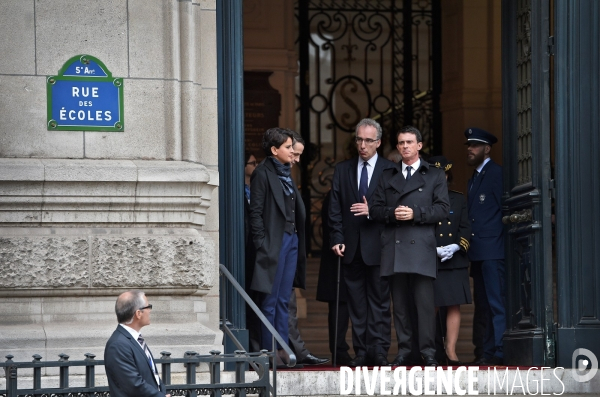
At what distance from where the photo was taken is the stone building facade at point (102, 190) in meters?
8.63

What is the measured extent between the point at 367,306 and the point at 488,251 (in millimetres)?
1264

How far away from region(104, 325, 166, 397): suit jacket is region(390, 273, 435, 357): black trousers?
12.5 feet

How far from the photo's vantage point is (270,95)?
17547mm

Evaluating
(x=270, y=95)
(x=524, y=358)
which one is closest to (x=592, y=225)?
(x=524, y=358)

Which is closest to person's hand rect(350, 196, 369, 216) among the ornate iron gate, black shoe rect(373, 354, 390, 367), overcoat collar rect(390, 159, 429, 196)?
overcoat collar rect(390, 159, 429, 196)

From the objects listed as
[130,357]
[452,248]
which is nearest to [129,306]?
[130,357]

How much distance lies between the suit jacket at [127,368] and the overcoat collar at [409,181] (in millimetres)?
4124

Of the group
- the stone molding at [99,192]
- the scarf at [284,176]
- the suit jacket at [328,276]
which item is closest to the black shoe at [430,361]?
the suit jacket at [328,276]

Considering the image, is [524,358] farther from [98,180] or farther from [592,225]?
[98,180]

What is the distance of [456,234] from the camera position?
36.3 ft

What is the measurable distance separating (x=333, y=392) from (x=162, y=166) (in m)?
2.04

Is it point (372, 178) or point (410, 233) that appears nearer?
point (410, 233)

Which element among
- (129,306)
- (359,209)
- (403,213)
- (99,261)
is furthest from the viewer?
(359,209)

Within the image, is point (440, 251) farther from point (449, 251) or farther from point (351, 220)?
point (351, 220)
